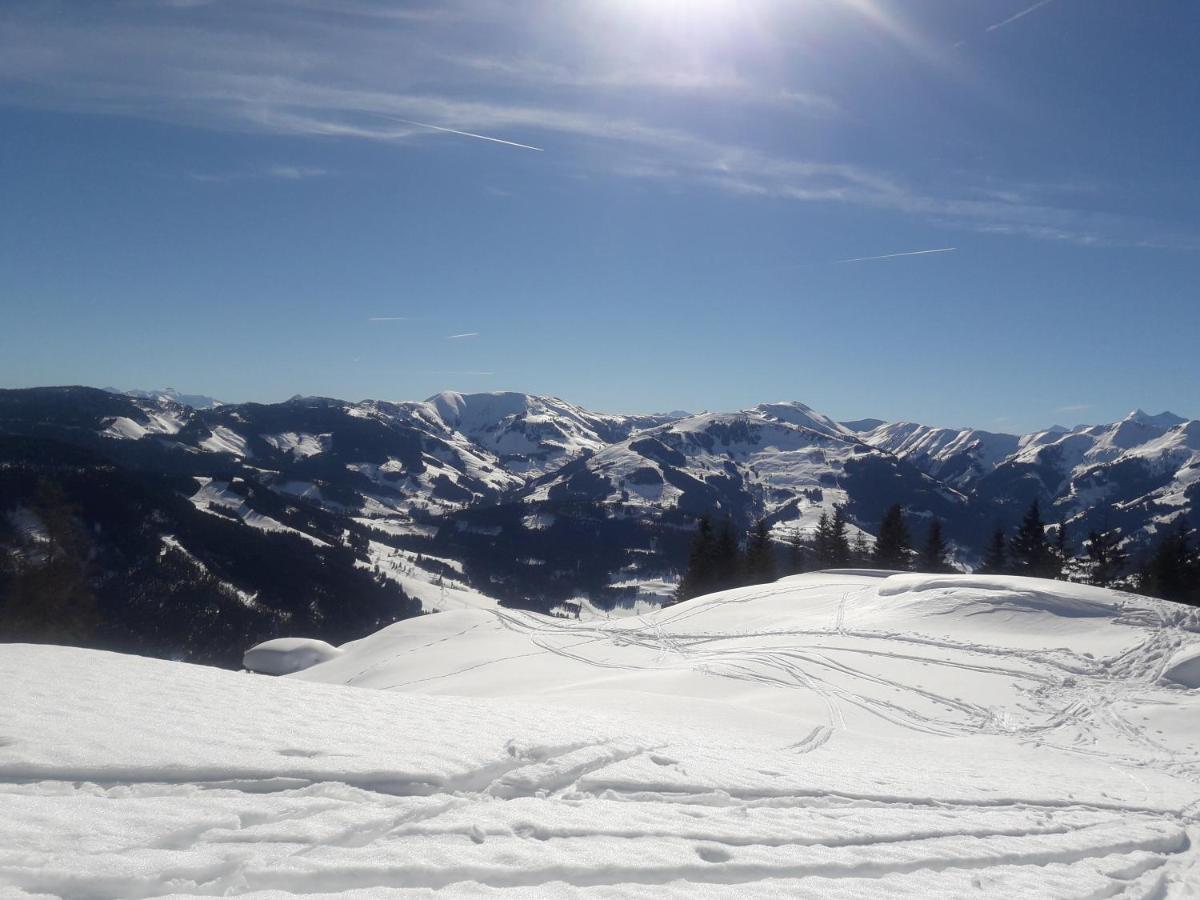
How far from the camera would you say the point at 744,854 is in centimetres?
677

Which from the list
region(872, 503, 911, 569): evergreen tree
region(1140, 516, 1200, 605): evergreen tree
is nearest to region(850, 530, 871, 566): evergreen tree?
region(872, 503, 911, 569): evergreen tree

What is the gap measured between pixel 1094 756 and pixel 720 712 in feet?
28.4

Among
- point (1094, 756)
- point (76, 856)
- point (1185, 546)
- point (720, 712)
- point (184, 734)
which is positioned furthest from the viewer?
point (1185, 546)

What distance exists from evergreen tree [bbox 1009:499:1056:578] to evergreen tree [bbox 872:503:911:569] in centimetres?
904

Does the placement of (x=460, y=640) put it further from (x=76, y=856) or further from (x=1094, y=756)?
(x=76, y=856)

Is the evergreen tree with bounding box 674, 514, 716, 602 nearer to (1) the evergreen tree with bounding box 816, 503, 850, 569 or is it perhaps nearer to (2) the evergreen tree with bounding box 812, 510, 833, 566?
(1) the evergreen tree with bounding box 816, 503, 850, 569

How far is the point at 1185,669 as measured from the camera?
19.0m

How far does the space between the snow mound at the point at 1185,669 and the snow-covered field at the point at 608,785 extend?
0.05 m

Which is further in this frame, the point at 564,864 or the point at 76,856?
the point at 564,864

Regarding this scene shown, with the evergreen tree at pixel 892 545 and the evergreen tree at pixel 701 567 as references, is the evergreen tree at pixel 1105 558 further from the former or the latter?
the evergreen tree at pixel 701 567

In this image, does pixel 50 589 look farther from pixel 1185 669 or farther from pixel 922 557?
pixel 922 557

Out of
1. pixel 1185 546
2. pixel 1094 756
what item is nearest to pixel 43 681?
pixel 1094 756

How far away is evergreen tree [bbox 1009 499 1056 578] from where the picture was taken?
53.8 meters

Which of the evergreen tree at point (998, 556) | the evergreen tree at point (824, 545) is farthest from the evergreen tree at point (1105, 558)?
the evergreen tree at point (824, 545)
